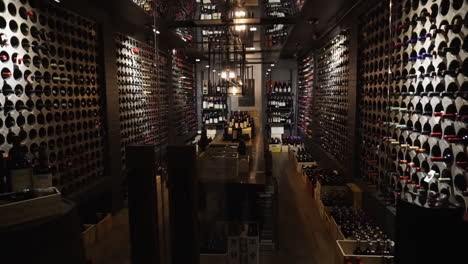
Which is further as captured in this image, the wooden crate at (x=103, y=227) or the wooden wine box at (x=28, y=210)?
the wooden crate at (x=103, y=227)

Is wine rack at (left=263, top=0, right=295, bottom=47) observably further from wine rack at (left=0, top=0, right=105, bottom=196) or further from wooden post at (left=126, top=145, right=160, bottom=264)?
wooden post at (left=126, top=145, right=160, bottom=264)

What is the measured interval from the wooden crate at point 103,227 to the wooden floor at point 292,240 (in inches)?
3.7

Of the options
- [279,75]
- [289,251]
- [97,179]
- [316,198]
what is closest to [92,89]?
[97,179]

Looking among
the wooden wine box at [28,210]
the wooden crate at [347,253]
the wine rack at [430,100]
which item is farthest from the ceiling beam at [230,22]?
the wooden wine box at [28,210]

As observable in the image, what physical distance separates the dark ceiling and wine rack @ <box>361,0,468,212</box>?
1011mm

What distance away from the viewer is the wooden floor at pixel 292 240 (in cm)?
Answer: 355

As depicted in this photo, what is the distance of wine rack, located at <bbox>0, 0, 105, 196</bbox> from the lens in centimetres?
319

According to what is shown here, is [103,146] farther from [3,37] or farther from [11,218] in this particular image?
[11,218]

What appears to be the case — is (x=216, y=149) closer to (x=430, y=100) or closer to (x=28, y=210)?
(x=28, y=210)

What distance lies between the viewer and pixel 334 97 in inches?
257

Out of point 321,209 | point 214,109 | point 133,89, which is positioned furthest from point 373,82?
point 214,109

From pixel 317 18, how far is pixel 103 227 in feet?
16.2

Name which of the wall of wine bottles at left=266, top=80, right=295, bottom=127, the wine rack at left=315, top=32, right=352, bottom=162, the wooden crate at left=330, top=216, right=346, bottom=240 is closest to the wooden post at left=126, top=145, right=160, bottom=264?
the wooden crate at left=330, top=216, right=346, bottom=240

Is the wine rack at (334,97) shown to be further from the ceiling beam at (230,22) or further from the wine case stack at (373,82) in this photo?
the ceiling beam at (230,22)
